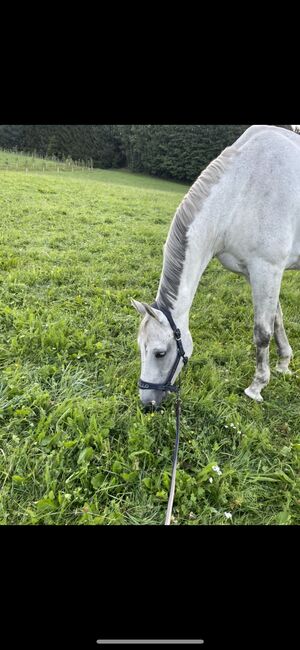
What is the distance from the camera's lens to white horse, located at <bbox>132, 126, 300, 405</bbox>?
2559 millimetres

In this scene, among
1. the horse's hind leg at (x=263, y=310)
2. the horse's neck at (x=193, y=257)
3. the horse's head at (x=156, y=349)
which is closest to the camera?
the horse's head at (x=156, y=349)

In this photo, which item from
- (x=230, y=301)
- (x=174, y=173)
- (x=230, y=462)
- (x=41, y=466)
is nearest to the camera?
(x=41, y=466)

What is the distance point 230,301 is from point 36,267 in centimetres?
286

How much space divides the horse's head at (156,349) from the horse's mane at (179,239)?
16 cm

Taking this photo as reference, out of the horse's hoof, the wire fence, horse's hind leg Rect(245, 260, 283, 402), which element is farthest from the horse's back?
the wire fence

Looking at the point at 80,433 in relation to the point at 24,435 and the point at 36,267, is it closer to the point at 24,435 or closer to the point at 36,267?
the point at 24,435

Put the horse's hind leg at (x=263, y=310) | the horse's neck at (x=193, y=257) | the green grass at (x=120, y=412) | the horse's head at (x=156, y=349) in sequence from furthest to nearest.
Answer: the horse's hind leg at (x=263, y=310) < the horse's neck at (x=193, y=257) < the horse's head at (x=156, y=349) < the green grass at (x=120, y=412)

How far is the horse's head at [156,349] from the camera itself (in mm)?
2467

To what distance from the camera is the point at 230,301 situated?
16.5 ft

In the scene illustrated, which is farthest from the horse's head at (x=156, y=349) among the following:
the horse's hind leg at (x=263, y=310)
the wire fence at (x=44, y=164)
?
the wire fence at (x=44, y=164)

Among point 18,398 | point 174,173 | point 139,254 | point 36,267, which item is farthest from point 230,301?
point 174,173

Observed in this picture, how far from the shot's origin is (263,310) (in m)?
3.09

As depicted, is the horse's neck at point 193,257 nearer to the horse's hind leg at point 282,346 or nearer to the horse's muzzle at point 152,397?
the horse's muzzle at point 152,397

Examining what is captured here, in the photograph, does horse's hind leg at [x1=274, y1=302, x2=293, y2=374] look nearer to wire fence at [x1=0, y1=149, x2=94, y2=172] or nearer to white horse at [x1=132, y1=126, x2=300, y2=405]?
white horse at [x1=132, y1=126, x2=300, y2=405]
